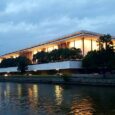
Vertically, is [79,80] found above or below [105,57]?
below

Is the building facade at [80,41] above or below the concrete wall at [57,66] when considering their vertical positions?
above

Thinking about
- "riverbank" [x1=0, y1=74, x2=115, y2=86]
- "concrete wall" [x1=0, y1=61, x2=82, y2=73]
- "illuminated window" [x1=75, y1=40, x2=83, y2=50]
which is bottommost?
"riverbank" [x1=0, y1=74, x2=115, y2=86]

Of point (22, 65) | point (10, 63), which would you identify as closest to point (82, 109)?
point (22, 65)

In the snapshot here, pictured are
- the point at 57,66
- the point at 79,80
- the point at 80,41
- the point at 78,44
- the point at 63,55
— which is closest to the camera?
the point at 79,80

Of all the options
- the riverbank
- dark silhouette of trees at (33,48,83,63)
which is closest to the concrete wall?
dark silhouette of trees at (33,48,83,63)

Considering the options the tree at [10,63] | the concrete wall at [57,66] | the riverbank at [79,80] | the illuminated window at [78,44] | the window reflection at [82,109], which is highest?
the illuminated window at [78,44]

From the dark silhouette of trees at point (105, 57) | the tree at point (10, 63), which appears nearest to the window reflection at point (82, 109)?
the dark silhouette of trees at point (105, 57)

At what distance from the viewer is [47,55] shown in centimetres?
10300

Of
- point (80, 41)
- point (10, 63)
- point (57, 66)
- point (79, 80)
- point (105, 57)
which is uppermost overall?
point (80, 41)

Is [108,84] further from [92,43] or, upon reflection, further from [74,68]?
[92,43]

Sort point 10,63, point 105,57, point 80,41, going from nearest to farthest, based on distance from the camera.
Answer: point 105,57 < point 80,41 < point 10,63

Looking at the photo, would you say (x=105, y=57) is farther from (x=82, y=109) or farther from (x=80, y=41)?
(x=82, y=109)

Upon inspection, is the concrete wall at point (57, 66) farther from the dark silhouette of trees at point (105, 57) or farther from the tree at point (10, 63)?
the dark silhouette of trees at point (105, 57)

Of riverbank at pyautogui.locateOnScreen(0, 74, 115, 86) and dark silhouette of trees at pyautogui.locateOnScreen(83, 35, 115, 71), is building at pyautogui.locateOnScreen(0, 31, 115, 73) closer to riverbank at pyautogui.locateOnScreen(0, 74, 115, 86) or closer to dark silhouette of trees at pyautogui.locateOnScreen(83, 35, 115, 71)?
riverbank at pyautogui.locateOnScreen(0, 74, 115, 86)
